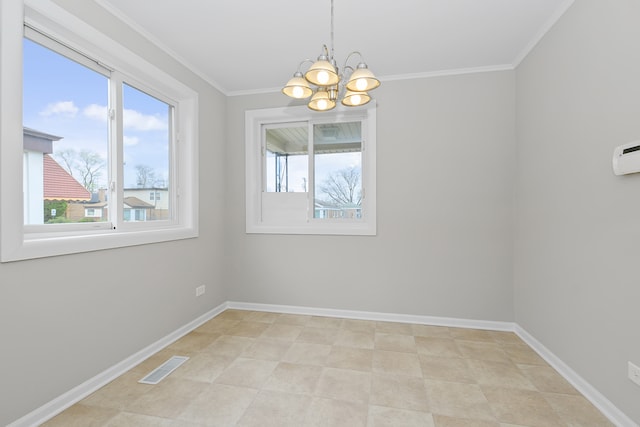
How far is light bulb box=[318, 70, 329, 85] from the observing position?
62.8 inches

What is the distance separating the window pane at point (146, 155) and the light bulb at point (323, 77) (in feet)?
5.82

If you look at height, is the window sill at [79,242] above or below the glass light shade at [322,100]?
below

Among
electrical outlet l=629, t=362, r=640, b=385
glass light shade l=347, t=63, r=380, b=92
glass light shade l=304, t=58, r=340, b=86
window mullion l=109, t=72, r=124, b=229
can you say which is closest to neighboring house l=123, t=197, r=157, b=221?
window mullion l=109, t=72, r=124, b=229

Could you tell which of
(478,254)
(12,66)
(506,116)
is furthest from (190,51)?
(478,254)

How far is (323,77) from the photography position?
1608 mm

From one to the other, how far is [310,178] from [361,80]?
1.91 meters

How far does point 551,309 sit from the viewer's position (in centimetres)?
234

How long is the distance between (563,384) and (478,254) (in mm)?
1244

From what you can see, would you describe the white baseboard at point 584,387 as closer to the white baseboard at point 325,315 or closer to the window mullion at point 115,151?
the white baseboard at point 325,315

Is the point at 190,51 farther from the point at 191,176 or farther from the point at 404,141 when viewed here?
the point at 404,141

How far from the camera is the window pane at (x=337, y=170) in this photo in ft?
11.3

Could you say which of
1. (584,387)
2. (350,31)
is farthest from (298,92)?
(584,387)

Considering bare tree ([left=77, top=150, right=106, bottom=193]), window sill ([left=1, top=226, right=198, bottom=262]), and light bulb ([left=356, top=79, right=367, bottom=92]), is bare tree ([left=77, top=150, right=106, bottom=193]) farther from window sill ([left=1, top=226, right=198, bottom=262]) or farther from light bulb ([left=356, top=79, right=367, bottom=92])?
light bulb ([left=356, top=79, right=367, bottom=92])

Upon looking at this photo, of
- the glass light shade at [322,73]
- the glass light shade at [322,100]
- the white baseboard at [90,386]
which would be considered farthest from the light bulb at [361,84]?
the white baseboard at [90,386]
